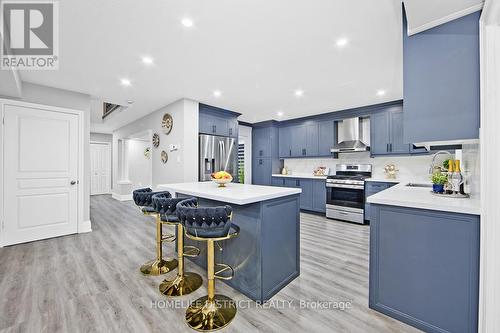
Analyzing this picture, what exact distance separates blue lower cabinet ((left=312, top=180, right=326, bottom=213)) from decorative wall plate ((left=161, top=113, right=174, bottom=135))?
140 inches

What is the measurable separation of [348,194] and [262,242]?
11.2ft

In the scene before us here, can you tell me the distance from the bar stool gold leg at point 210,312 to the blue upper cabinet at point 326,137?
4423 millimetres

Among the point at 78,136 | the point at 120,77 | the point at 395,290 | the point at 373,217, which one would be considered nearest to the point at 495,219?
the point at 373,217

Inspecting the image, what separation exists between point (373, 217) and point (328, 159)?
163 inches

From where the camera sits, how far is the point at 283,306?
5.94 ft

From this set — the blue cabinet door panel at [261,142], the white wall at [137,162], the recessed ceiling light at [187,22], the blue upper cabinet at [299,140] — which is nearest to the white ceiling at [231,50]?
the recessed ceiling light at [187,22]

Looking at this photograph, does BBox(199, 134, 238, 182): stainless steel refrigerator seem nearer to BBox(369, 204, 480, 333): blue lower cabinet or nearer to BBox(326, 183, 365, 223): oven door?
BBox(326, 183, 365, 223): oven door

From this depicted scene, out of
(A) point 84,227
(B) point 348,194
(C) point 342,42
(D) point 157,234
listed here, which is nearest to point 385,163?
(B) point 348,194

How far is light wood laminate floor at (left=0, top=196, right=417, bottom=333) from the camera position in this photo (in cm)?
160

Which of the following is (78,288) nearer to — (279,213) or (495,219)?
(279,213)

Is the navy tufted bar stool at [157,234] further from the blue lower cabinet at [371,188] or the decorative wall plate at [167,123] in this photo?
the blue lower cabinet at [371,188]

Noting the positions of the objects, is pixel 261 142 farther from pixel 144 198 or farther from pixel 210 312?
pixel 210 312

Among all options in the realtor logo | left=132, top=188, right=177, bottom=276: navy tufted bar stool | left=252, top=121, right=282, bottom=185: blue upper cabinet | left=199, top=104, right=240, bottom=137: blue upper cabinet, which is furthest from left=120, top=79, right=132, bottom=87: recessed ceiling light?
left=252, top=121, right=282, bottom=185: blue upper cabinet

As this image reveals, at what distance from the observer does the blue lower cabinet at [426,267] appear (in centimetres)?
136
